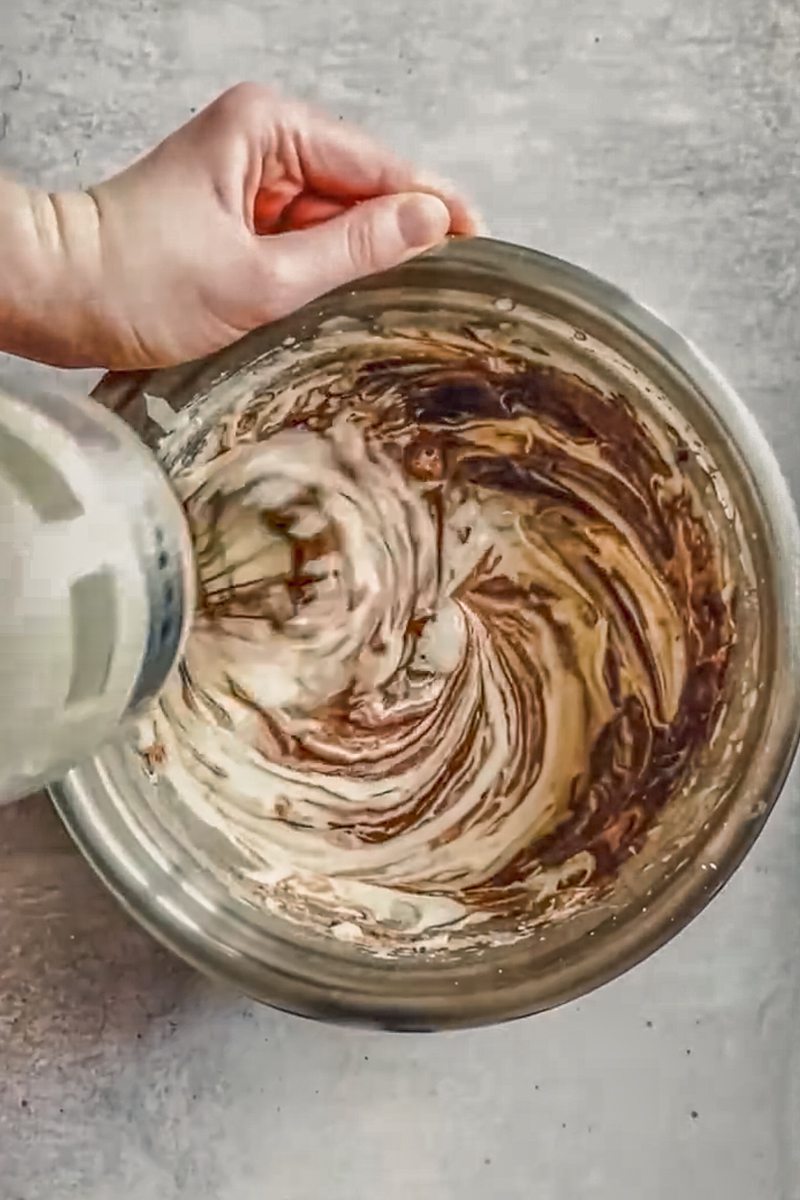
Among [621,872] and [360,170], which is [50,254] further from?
[621,872]

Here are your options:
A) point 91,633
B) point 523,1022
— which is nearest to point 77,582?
point 91,633

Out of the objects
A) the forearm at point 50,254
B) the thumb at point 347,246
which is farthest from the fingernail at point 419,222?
the forearm at point 50,254

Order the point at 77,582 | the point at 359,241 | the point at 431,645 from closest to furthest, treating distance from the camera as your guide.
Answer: the point at 77,582 → the point at 359,241 → the point at 431,645

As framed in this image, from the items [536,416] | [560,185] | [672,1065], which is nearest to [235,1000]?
[672,1065]

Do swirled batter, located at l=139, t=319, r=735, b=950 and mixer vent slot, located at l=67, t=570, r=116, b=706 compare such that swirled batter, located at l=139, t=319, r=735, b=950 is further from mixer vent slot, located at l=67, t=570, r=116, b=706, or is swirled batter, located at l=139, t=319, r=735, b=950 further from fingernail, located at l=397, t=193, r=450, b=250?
mixer vent slot, located at l=67, t=570, r=116, b=706

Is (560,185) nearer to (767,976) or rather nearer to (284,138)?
(284,138)

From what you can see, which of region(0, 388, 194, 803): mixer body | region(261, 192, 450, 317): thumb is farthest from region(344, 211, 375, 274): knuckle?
region(0, 388, 194, 803): mixer body
